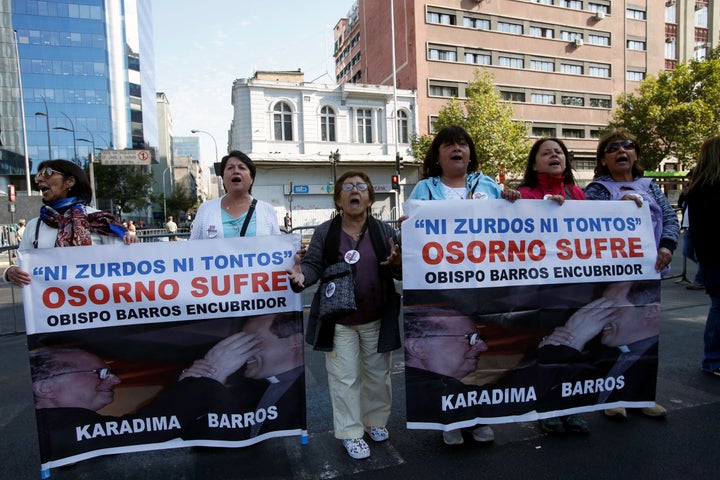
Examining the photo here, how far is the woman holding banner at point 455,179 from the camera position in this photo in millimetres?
3080

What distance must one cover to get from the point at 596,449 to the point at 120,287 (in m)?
3.14

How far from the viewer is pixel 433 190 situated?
3.19m

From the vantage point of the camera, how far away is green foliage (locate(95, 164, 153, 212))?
43719 mm

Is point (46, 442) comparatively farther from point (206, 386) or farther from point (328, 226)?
point (328, 226)

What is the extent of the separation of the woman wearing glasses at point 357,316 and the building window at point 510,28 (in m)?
38.0

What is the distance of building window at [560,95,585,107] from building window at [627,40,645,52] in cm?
758

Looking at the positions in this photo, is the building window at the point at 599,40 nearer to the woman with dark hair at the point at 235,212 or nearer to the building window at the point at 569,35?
the building window at the point at 569,35

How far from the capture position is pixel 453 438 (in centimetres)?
304

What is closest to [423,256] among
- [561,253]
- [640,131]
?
[561,253]

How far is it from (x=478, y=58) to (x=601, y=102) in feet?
40.1

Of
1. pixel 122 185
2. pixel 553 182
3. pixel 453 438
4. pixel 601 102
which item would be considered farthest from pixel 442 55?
pixel 453 438

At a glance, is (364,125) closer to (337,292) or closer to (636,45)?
(636,45)

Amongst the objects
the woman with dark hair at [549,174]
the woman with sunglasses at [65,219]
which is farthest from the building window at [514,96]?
the woman with sunglasses at [65,219]

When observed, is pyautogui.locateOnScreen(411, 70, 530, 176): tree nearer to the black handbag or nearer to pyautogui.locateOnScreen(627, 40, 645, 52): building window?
pyautogui.locateOnScreen(627, 40, 645, 52): building window
